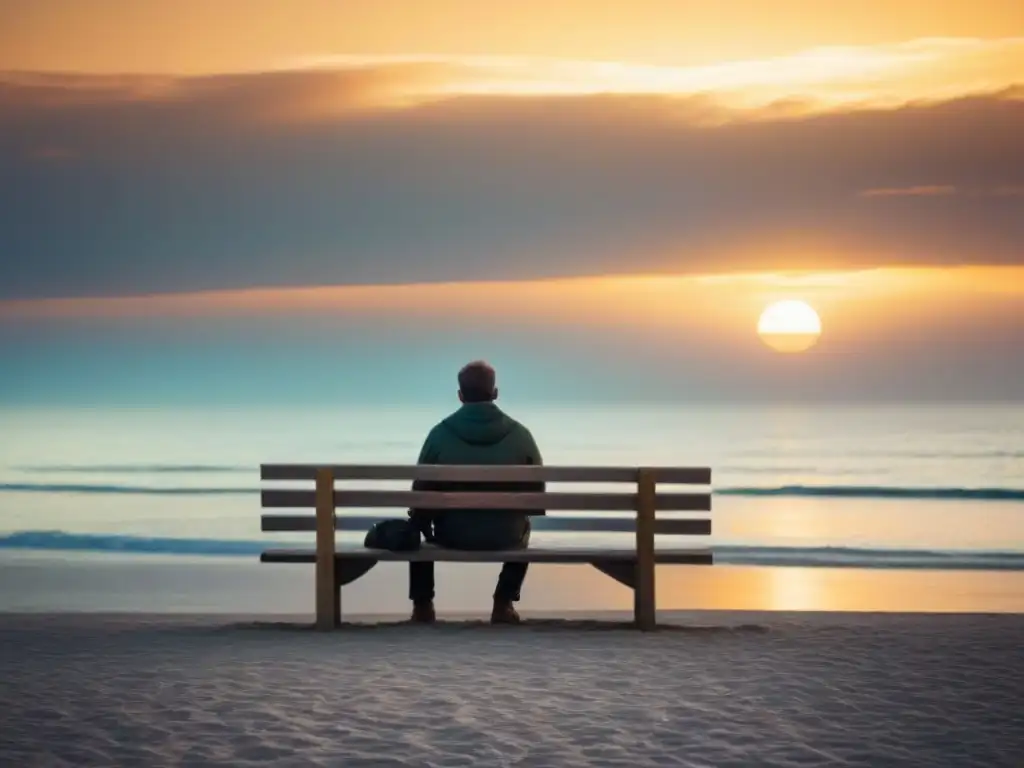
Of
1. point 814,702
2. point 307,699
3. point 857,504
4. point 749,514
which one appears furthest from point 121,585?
point 857,504

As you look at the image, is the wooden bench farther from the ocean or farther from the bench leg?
the ocean

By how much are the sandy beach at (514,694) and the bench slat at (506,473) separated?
908 mm

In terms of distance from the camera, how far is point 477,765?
5.13m

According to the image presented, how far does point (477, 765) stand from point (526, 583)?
9318mm

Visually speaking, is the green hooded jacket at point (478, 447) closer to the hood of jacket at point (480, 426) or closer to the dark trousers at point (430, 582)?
the hood of jacket at point (480, 426)

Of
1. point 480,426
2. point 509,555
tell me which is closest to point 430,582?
point 509,555

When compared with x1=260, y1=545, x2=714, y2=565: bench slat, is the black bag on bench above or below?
above

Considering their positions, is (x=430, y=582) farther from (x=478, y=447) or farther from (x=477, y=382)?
(x=477, y=382)

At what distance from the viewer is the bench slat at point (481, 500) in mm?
8727

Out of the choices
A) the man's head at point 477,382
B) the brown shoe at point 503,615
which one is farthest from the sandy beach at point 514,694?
the man's head at point 477,382

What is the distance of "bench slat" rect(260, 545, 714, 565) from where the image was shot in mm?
8695

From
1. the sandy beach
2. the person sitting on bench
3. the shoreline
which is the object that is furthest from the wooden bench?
the shoreline

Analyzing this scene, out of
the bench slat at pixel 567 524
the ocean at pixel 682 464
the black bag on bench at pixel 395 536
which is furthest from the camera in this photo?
the ocean at pixel 682 464

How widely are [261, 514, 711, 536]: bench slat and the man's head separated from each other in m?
0.86
